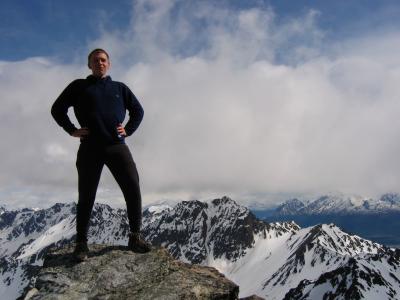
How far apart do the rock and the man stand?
0.43 metres

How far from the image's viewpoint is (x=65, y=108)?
11.7 meters

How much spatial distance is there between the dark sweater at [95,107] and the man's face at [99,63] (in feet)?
0.54

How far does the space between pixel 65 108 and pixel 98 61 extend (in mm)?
1469

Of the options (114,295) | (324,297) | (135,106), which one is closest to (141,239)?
(114,295)

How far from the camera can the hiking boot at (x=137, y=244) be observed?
1170 cm

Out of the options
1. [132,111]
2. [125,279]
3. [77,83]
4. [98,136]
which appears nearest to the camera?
[125,279]

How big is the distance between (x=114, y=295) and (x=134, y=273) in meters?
0.88

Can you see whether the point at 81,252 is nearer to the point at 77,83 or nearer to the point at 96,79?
the point at 77,83

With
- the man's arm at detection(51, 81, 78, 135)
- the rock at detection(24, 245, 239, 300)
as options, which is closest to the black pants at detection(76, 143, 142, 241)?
the man's arm at detection(51, 81, 78, 135)

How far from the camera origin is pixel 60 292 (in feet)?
32.9

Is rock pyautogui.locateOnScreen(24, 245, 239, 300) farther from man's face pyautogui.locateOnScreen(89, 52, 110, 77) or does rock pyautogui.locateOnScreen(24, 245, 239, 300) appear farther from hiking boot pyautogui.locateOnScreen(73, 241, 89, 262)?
man's face pyautogui.locateOnScreen(89, 52, 110, 77)

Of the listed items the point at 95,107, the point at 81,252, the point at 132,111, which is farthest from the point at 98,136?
the point at 81,252

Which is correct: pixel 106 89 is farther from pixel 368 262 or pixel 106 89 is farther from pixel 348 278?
pixel 368 262

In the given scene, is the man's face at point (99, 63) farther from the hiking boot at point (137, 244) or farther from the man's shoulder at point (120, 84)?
the hiking boot at point (137, 244)
